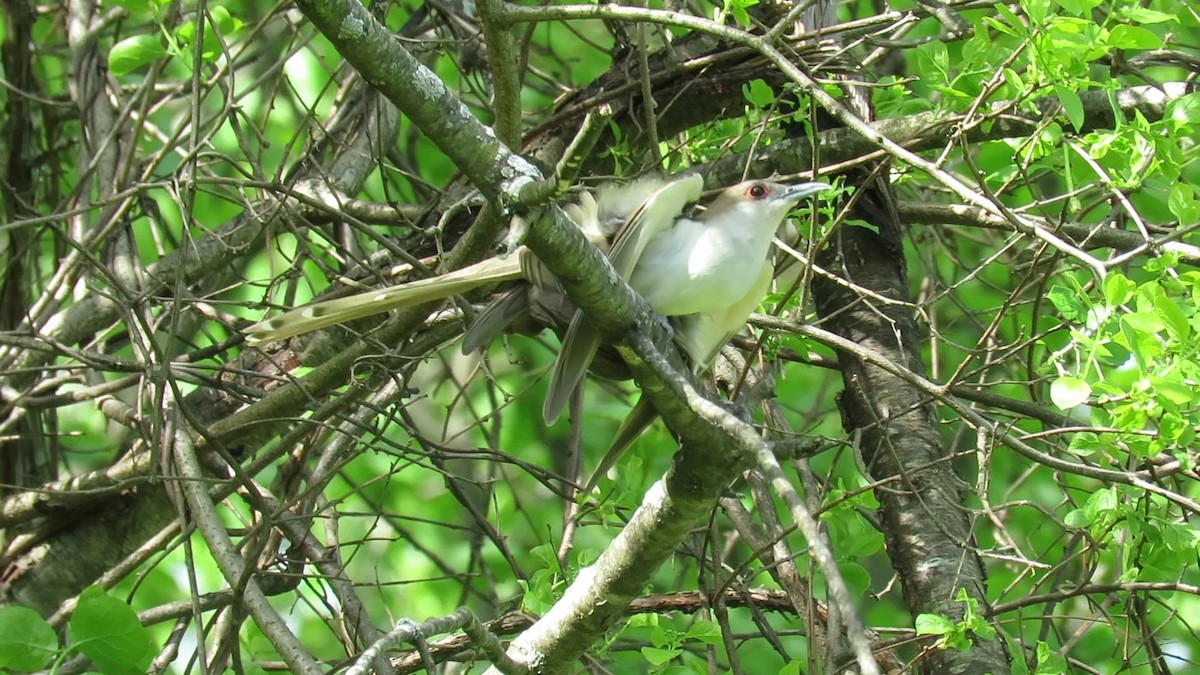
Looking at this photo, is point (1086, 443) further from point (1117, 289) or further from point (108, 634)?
point (108, 634)

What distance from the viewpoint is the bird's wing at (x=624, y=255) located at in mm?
3174

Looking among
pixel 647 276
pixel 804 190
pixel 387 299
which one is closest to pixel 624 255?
pixel 647 276

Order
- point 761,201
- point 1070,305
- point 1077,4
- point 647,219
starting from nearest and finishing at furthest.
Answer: point 1077,4 → point 1070,305 → point 647,219 → point 761,201

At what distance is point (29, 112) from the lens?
17.3 feet

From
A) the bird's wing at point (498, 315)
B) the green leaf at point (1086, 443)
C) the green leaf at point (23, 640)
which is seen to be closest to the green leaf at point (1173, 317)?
the green leaf at point (1086, 443)

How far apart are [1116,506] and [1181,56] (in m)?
1.52

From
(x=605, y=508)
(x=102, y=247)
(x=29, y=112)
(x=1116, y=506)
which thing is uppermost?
(x=29, y=112)

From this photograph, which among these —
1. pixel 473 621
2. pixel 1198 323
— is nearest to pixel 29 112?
pixel 473 621

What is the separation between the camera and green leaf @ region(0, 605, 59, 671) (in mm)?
2943

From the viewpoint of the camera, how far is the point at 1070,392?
2.40 m

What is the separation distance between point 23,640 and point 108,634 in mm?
199

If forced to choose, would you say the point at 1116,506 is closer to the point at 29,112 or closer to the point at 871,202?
the point at 871,202

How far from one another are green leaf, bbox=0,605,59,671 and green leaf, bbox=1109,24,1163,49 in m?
2.78

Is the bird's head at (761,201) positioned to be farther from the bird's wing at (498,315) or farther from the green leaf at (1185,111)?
the green leaf at (1185,111)
